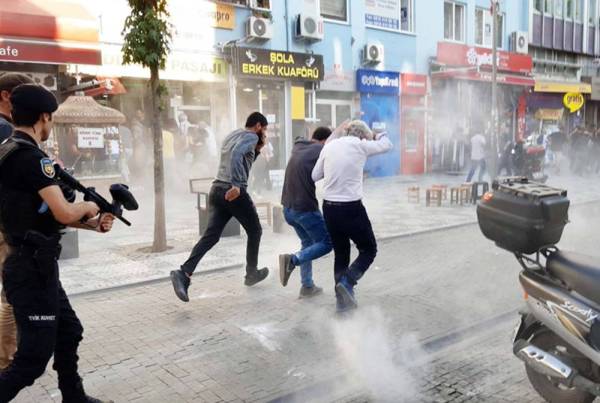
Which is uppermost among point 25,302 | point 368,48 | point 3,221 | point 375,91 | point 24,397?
point 368,48

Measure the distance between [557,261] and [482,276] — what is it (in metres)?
3.28

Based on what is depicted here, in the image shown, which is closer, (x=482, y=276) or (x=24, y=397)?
(x=24, y=397)

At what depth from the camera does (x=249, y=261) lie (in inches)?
236

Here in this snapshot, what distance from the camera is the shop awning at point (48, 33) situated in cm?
1033

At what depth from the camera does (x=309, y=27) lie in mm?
15555

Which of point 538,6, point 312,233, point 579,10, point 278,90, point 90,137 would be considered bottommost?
point 312,233

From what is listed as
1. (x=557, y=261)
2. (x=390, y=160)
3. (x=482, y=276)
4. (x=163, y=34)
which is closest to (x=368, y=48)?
(x=390, y=160)

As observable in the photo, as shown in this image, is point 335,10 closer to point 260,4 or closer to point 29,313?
point 260,4

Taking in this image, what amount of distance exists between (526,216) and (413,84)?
16212mm

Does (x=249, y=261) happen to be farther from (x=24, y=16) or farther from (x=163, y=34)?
(x=24, y=16)

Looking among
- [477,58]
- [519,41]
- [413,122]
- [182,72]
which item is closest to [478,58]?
[477,58]

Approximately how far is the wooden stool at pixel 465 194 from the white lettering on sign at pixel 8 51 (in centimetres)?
891

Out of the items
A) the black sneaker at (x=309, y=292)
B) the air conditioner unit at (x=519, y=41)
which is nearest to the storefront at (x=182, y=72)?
the black sneaker at (x=309, y=292)

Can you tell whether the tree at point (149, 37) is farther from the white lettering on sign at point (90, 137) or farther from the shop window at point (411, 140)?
the shop window at point (411, 140)
